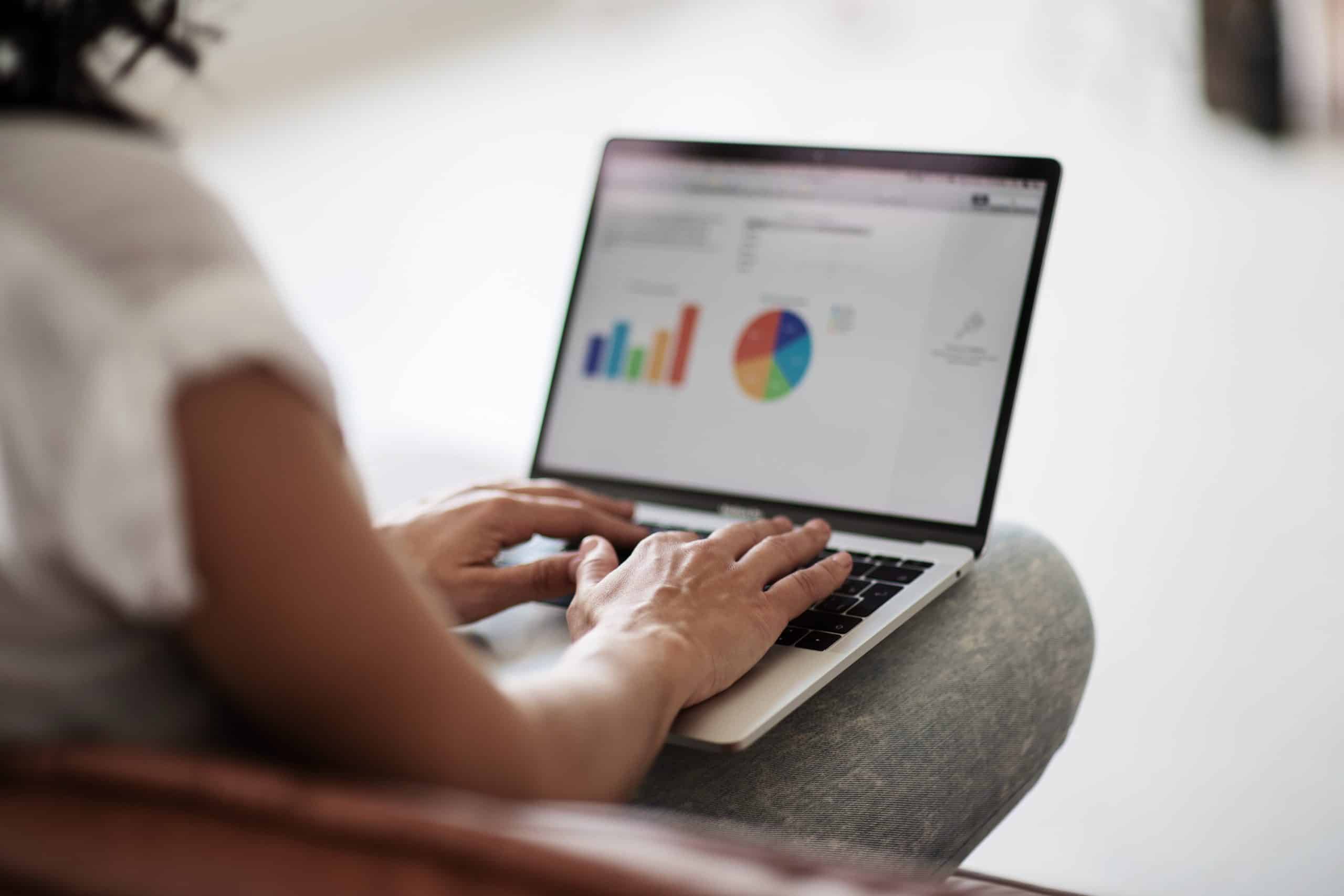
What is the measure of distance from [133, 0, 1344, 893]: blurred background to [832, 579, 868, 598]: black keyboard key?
0.40m

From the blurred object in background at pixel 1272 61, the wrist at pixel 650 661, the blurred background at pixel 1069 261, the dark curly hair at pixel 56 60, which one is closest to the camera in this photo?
the dark curly hair at pixel 56 60

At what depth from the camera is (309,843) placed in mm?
433

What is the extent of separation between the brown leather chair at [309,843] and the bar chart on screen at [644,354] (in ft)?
2.52

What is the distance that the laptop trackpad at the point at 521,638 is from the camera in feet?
2.99

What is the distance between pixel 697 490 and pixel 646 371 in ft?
0.41

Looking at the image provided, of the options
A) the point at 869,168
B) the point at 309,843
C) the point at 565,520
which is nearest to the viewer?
the point at 309,843

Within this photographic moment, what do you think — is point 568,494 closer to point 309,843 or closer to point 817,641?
point 817,641

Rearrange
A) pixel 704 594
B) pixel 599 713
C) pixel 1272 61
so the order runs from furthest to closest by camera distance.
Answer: pixel 1272 61 → pixel 704 594 → pixel 599 713

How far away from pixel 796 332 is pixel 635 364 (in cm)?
16

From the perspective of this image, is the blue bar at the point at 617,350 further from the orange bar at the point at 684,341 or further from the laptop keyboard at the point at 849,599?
the laptop keyboard at the point at 849,599

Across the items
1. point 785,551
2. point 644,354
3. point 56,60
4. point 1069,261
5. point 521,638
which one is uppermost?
point 1069,261

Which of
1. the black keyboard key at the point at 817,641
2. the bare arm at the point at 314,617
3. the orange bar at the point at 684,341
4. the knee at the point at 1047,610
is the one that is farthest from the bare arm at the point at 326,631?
the orange bar at the point at 684,341

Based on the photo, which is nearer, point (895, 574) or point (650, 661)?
point (650, 661)

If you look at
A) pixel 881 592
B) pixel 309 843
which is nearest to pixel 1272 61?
pixel 881 592
